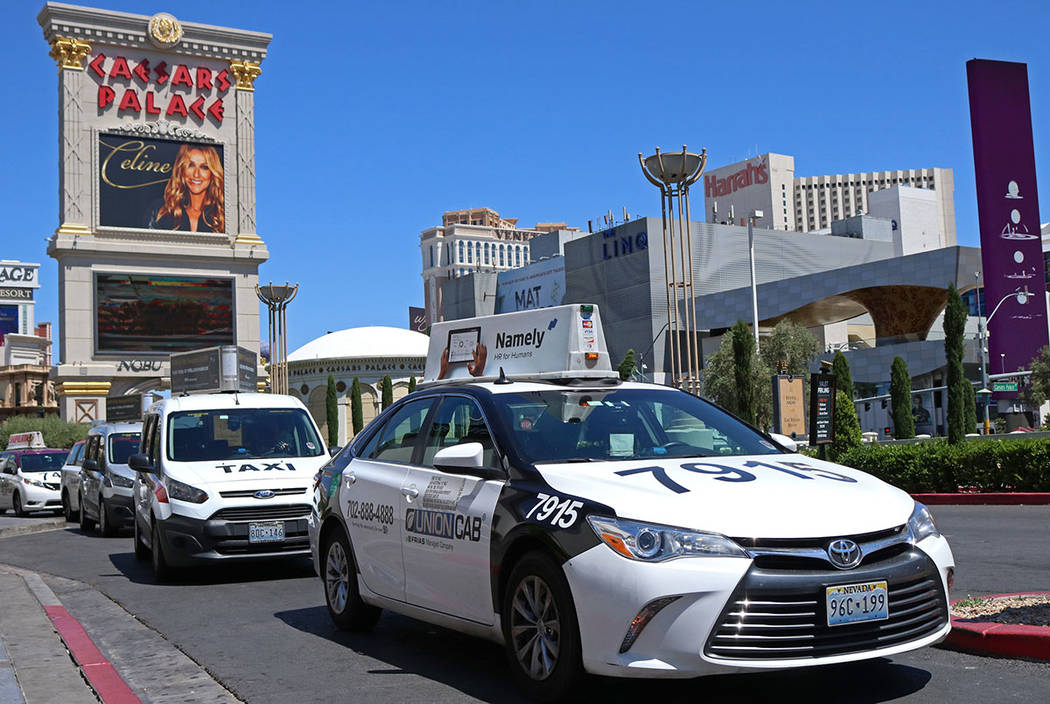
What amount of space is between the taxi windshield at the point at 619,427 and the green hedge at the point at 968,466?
13.4m

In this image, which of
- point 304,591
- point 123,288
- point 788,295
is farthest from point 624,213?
point 304,591

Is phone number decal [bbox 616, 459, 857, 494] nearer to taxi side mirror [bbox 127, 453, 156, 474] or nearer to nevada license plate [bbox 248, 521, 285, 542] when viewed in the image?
nevada license plate [bbox 248, 521, 285, 542]

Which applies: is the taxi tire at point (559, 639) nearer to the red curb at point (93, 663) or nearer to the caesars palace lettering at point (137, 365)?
the red curb at point (93, 663)

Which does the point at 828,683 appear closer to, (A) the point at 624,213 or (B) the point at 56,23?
(B) the point at 56,23

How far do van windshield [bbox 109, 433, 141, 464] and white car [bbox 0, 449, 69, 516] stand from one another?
6476mm

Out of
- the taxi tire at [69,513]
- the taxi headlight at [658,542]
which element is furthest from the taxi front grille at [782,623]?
the taxi tire at [69,513]

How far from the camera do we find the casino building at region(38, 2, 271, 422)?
234 ft

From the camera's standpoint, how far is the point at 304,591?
34.3 feet

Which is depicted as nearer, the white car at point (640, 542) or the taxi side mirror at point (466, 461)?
the white car at point (640, 542)

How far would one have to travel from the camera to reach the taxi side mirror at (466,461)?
5.89 m

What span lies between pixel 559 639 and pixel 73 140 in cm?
7335

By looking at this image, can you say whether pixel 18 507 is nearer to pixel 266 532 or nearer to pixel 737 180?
pixel 266 532

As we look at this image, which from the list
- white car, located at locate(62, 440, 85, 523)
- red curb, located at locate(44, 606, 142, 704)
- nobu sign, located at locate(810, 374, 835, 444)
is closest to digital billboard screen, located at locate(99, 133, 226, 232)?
white car, located at locate(62, 440, 85, 523)

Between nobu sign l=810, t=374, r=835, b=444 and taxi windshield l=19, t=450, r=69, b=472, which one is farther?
taxi windshield l=19, t=450, r=69, b=472
